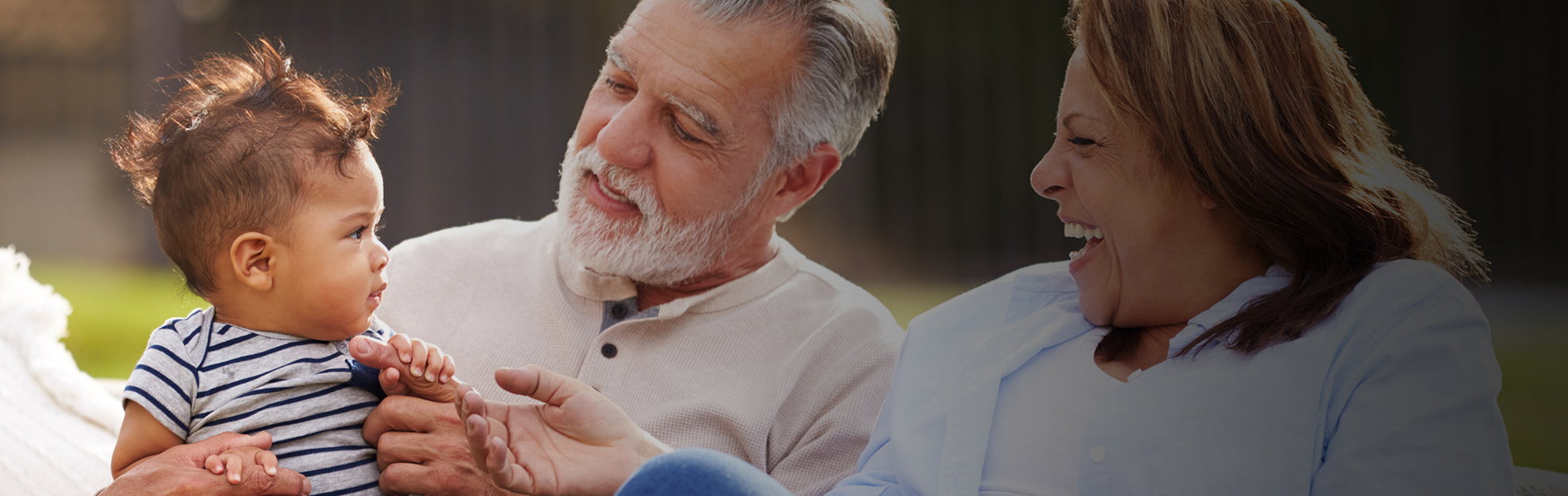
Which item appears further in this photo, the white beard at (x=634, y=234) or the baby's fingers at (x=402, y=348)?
the white beard at (x=634, y=234)

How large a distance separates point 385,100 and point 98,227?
14.3 ft

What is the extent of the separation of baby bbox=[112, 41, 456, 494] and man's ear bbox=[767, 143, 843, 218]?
0.80 metres

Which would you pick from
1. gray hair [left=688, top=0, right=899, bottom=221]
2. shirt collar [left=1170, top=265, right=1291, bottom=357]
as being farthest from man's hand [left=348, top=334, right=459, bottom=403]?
shirt collar [left=1170, top=265, right=1291, bottom=357]

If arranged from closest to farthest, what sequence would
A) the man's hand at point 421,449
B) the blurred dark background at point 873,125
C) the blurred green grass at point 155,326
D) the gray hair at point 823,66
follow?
the man's hand at point 421,449
the gray hair at point 823,66
the blurred green grass at point 155,326
the blurred dark background at point 873,125

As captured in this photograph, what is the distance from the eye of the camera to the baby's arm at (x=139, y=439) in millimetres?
1236

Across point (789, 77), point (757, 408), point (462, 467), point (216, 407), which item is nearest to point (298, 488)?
point (216, 407)

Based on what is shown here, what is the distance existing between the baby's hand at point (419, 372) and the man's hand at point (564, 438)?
0.30 feet

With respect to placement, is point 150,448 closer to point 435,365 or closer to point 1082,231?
point 435,365

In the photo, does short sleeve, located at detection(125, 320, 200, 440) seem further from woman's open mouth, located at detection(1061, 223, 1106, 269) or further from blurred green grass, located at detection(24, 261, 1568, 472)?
woman's open mouth, located at detection(1061, 223, 1106, 269)

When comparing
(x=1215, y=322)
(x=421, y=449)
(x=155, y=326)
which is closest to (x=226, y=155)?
(x=421, y=449)

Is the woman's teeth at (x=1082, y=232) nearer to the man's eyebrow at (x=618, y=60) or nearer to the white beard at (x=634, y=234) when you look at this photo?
the white beard at (x=634, y=234)

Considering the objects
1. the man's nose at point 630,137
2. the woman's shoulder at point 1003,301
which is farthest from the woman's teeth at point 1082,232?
the man's nose at point 630,137

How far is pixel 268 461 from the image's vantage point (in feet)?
4.04

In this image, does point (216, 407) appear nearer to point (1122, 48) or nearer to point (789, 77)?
point (789, 77)
